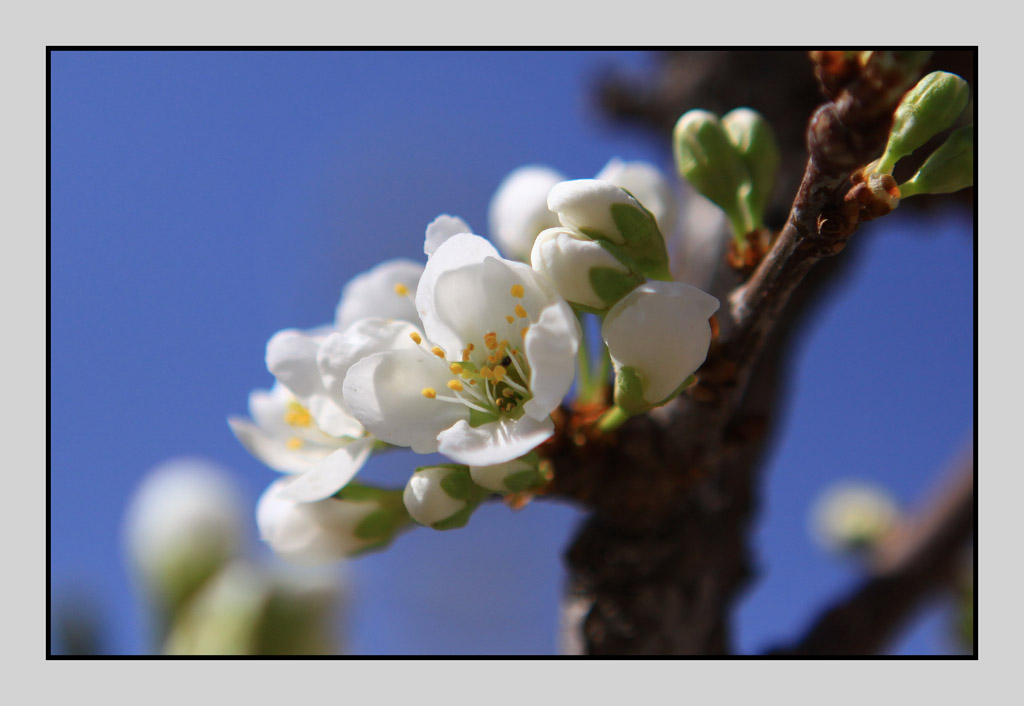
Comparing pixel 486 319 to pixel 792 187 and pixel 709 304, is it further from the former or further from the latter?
pixel 792 187

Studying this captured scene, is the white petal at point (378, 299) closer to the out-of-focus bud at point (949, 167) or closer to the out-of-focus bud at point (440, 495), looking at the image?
the out-of-focus bud at point (440, 495)

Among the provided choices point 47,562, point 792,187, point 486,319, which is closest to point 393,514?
point 486,319

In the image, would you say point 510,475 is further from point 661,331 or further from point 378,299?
point 378,299

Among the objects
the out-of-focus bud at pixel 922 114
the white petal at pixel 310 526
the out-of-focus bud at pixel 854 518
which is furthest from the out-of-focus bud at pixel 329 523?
the out-of-focus bud at pixel 854 518

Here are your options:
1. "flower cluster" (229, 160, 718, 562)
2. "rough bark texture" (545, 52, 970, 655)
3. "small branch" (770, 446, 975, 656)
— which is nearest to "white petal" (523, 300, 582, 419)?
"flower cluster" (229, 160, 718, 562)

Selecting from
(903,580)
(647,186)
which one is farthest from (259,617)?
(903,580)

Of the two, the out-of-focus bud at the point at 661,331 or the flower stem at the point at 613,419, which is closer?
the out-of-focus bud at the point at 661,331

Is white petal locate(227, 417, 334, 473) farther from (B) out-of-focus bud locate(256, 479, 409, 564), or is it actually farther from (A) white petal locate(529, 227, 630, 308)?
(A) white petal locate(529, 227, 630, 308)
